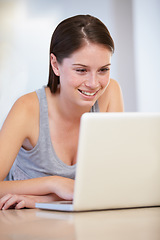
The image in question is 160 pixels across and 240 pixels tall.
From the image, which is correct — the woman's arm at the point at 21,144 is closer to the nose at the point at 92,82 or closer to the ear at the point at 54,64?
the ear at the point at 54,64

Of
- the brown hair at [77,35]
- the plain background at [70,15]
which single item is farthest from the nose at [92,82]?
the plain background at [70,15]

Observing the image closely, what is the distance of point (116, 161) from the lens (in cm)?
85

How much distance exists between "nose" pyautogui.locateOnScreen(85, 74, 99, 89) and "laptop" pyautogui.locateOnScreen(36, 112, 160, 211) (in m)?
0.60

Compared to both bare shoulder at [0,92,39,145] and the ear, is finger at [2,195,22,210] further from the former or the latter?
the ear

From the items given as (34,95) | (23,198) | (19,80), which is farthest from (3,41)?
(23,198)

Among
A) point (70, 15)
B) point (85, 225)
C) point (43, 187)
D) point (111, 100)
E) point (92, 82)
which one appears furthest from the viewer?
point (70, 15)

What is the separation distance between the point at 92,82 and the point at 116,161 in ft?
2.07

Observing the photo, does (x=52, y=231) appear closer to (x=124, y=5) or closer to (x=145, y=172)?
(x=145, y=172)

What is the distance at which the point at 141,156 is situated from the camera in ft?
2.85

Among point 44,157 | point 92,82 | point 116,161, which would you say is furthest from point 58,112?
point 116,161

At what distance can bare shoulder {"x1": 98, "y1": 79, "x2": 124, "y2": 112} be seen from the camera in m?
1.84

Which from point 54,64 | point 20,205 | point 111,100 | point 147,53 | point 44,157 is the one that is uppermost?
point 147,53

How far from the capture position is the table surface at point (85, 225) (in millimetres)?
627

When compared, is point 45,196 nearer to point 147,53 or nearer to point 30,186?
point 30,186
